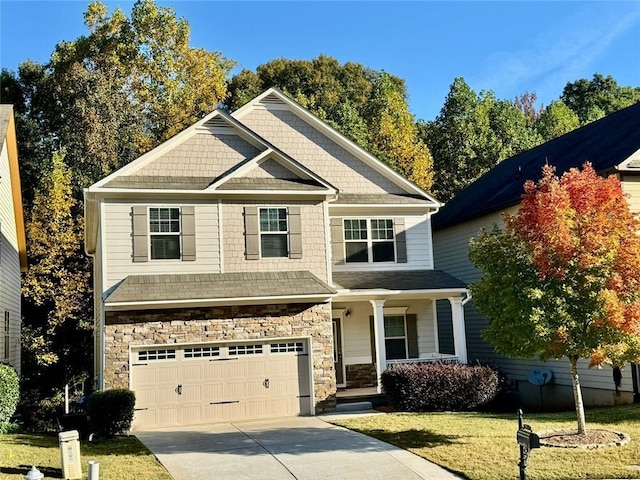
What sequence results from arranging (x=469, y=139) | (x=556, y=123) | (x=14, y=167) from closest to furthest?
(x=14, y=167) → (x=469, y=139) → (x=556, y=123)

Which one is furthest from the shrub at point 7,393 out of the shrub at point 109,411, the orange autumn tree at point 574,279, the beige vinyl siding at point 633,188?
the beige vinyl siding at point 633,188

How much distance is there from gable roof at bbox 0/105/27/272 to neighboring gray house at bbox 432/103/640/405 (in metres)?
14.1

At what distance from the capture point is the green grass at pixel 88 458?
975 cm

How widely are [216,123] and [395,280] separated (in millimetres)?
6451

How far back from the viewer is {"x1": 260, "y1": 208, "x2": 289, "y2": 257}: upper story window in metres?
16.3

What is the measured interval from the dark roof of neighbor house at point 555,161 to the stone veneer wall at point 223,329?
735 cm

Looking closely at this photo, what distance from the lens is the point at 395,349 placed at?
743 inches

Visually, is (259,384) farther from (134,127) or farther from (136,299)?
(134,127)

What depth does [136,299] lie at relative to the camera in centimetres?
1427

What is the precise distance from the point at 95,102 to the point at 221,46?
10.2m

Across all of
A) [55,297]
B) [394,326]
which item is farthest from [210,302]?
[55,297]

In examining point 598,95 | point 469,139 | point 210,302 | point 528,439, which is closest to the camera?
point 528,439

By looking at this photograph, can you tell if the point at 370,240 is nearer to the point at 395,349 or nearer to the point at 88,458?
the point at 395,349

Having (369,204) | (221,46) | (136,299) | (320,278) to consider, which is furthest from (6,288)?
(221,46)
